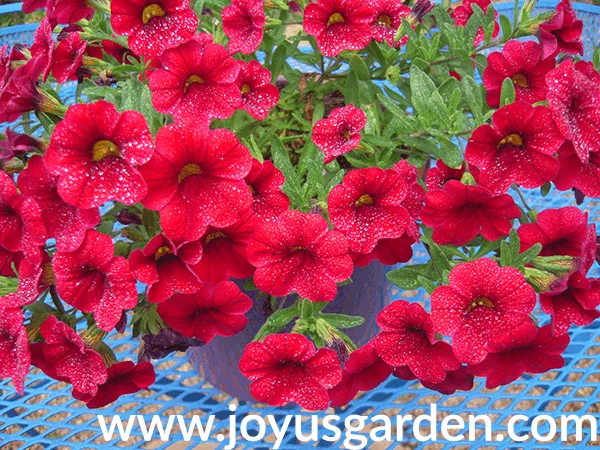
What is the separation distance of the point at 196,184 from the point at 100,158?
0.09 meters

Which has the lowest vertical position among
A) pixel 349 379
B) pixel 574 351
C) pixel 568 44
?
pixel 574 351

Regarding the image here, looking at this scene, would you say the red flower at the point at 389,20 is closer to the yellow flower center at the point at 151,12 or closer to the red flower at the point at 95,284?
the yellow flower center at the point at 151,12

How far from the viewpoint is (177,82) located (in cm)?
65

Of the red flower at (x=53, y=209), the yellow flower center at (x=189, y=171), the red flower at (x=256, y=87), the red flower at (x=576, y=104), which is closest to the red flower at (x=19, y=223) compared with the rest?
the red flower at (x=53, y=209)

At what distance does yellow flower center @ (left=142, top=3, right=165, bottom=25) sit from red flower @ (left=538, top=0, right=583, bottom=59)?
0.46m

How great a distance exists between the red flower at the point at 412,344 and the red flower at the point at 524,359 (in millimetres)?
44

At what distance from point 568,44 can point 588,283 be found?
33cm

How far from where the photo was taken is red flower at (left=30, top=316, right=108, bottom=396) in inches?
25.4

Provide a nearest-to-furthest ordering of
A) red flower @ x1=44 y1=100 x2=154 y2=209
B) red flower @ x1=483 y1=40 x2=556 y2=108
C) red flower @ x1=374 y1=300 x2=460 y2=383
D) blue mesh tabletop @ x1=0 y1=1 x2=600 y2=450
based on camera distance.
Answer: red flower @ x1=44 y1=100 x2=154 y2=209
red flower @ x1=374 y1=300 x2=460 y2=383
red flower @ x1=483 y1=40 x2=556 y2=108
blue mesh tabletop @ x1=0 y1=1 x2=600 y2=450

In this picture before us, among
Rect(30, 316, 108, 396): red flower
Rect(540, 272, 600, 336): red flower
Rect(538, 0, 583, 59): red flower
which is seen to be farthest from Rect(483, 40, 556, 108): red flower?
Rect(30, 316, 108, 396): red flower

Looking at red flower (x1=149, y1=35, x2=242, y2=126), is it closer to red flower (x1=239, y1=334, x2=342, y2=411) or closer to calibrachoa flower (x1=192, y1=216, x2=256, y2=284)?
calibrachoa flower (x1=192, y1=216, x2=256, y2=284)

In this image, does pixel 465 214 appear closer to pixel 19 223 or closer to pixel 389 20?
Answer: pixel 389 20

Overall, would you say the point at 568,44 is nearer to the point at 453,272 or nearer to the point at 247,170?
the point at 453,272

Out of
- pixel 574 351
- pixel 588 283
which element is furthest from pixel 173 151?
pixel 574 351
